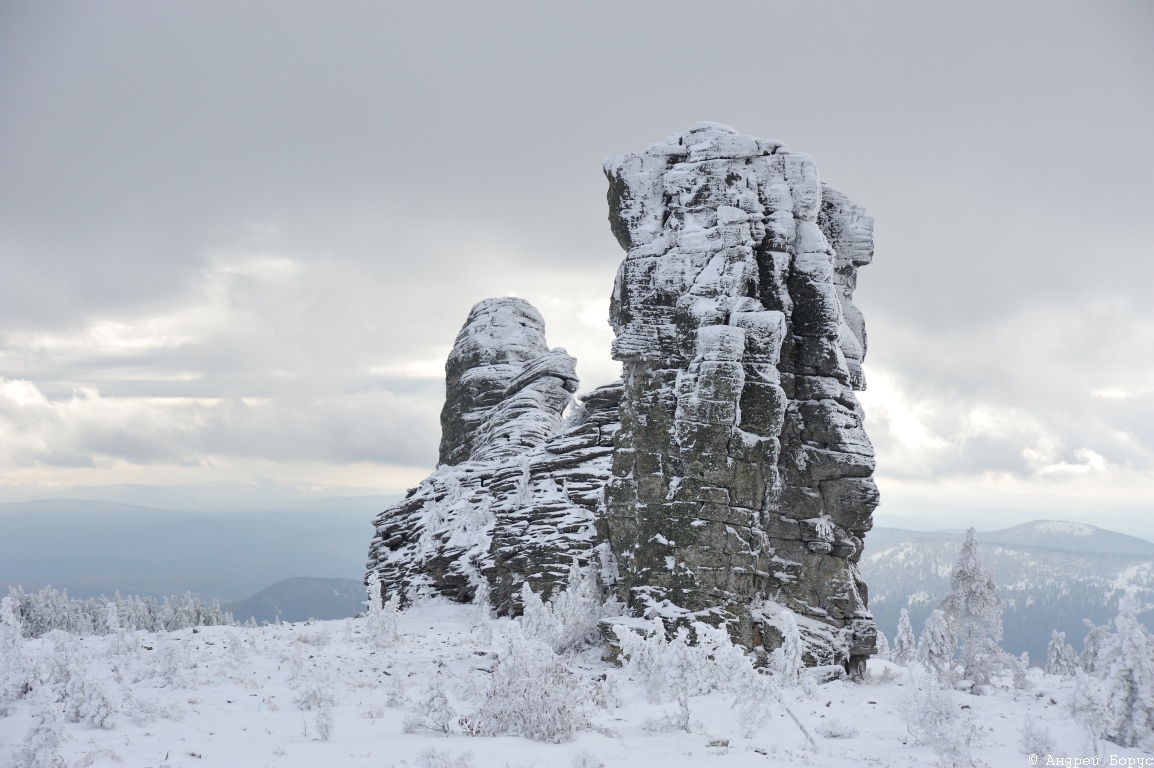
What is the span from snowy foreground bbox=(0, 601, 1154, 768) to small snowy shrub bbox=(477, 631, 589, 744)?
0.17 m

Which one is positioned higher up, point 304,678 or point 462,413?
point 462,413

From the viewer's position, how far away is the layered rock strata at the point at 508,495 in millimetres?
31453

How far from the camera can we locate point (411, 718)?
13500mm

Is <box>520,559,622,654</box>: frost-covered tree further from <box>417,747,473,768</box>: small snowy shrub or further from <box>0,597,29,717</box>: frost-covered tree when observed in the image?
<box>0,597,29,717</box>: frost-covered tree

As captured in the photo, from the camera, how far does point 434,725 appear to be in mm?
13383

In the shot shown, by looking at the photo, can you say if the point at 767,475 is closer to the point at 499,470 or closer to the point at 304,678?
the point at 304,678

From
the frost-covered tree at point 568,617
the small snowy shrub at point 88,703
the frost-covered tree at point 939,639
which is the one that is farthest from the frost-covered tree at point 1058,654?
the small snowy shrub at point 88,703

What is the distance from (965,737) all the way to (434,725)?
891 cm

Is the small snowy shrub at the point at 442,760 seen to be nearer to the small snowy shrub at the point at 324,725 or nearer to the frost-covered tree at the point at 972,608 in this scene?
the small snowy shrub at the point at 324,725

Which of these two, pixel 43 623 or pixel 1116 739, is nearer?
pixel 1116 739

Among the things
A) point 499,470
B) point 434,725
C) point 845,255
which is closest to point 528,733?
point 434,725

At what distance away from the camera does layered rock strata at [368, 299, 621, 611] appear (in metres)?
31.5

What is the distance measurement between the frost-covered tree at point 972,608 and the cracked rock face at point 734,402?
358cm

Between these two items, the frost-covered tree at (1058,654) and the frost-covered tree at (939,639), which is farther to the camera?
the frost-covered tree at (1058,654)
